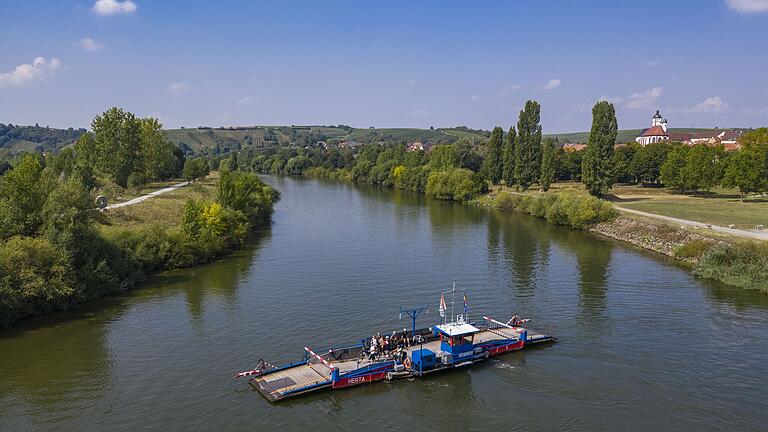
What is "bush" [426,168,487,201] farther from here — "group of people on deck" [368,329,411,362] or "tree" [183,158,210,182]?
"group of people on deck" [368,329,411,362]

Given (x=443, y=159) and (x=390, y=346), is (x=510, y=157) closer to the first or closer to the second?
(x=443, y=159)

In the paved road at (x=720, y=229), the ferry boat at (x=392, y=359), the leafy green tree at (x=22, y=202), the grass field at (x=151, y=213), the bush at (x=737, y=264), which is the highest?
the leafy green tree at (x=22, y=202)

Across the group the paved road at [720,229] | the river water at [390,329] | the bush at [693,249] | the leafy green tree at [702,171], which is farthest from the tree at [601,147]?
the bush at [693,249]

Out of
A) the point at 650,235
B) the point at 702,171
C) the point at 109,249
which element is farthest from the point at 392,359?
the point at 702,171

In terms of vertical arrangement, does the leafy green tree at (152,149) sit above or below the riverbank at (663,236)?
above

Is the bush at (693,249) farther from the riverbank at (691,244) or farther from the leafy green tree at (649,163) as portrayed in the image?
the leafy green tree at (649,163)

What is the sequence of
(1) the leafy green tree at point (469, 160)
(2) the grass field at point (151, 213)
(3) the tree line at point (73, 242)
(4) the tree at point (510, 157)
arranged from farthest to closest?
1. (1) the leafy green tree at point (469, 160)
2. (4) the tree at point (510, 157)
3. (2) the grass field at point (151, 213)
4. (3) the tree line at point (73, 242)

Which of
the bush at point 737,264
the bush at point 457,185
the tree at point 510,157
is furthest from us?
the bush at point 457,185

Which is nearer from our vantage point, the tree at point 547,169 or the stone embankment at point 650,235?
the stone embankment at point 650,235
